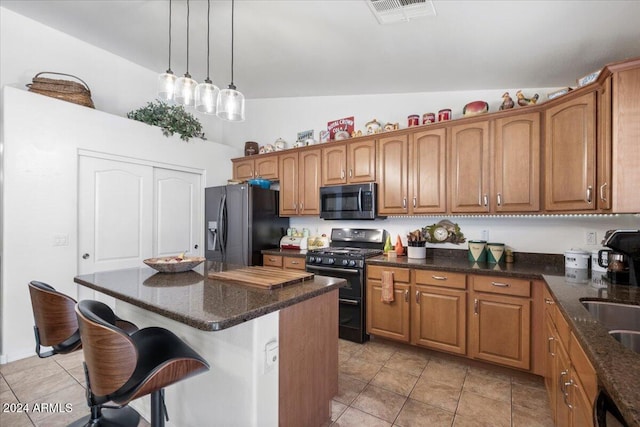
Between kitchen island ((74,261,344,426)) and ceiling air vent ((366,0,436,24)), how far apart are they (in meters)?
1.86

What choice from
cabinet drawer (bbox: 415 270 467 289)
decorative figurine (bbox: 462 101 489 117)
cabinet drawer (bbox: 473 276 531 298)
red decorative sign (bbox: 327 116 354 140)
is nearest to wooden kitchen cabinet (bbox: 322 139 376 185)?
red decorative sign (bbox: 327 116 354 140)

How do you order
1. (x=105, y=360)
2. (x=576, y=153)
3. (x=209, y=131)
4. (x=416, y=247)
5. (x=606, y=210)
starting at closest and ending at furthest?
(x=105, y=360), (x=606, y=210), (x=576, y=153), (x=416, y=247), (x=209, y=131)

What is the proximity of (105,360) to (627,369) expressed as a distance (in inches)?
66.8

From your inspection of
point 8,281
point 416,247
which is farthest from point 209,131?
point 416,247

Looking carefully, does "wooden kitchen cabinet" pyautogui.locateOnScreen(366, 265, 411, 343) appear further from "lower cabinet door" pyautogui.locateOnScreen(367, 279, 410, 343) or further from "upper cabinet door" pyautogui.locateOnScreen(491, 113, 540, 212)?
"upper cabinet door" pyautogui.locateOnScreen(491, 113, 540, 212)

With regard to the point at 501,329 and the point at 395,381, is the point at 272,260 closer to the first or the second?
the point at 395,381

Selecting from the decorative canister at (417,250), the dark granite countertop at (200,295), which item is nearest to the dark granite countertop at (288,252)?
the decorative canister at (417,250)

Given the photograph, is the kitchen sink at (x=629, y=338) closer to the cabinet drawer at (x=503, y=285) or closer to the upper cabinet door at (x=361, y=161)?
the cabinet drawer at (x=503, y=285)

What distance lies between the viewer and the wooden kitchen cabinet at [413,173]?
115 inches

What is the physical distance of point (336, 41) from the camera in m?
2.56

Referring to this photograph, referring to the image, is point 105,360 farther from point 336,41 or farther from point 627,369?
point 336,41

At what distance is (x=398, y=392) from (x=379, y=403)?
22 cm

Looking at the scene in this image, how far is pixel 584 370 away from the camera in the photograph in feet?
3.58

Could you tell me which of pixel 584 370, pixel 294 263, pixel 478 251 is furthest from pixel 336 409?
pixel 478 251
